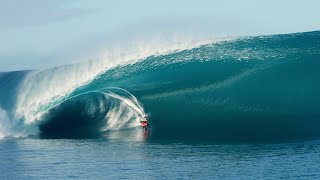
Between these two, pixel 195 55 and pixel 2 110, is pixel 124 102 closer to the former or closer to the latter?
pixel 195 55

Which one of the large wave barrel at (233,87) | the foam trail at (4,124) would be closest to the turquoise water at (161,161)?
the large wave barrel at (233,87)

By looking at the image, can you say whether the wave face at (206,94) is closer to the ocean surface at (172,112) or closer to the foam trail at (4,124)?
the ocean surface at (172,112)

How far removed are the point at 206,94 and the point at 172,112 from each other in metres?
1.76

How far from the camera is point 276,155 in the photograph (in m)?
19.5

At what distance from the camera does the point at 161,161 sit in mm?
19297

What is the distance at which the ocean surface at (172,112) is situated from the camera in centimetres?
1952

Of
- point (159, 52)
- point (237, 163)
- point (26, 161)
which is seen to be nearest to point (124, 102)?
point (159, 52)

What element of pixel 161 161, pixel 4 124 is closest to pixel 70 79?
pixel 4 124

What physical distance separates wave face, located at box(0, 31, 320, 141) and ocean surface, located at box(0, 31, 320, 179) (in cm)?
5

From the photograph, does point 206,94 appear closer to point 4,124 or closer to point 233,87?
point 233,87

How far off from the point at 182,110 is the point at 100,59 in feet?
21.2

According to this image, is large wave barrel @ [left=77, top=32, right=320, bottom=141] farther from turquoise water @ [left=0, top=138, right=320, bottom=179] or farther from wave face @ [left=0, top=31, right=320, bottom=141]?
turquoise water @ [left=0, top=138, right=320, bottom=179]

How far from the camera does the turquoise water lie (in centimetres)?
1728

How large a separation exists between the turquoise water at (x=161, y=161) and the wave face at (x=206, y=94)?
369 cm
